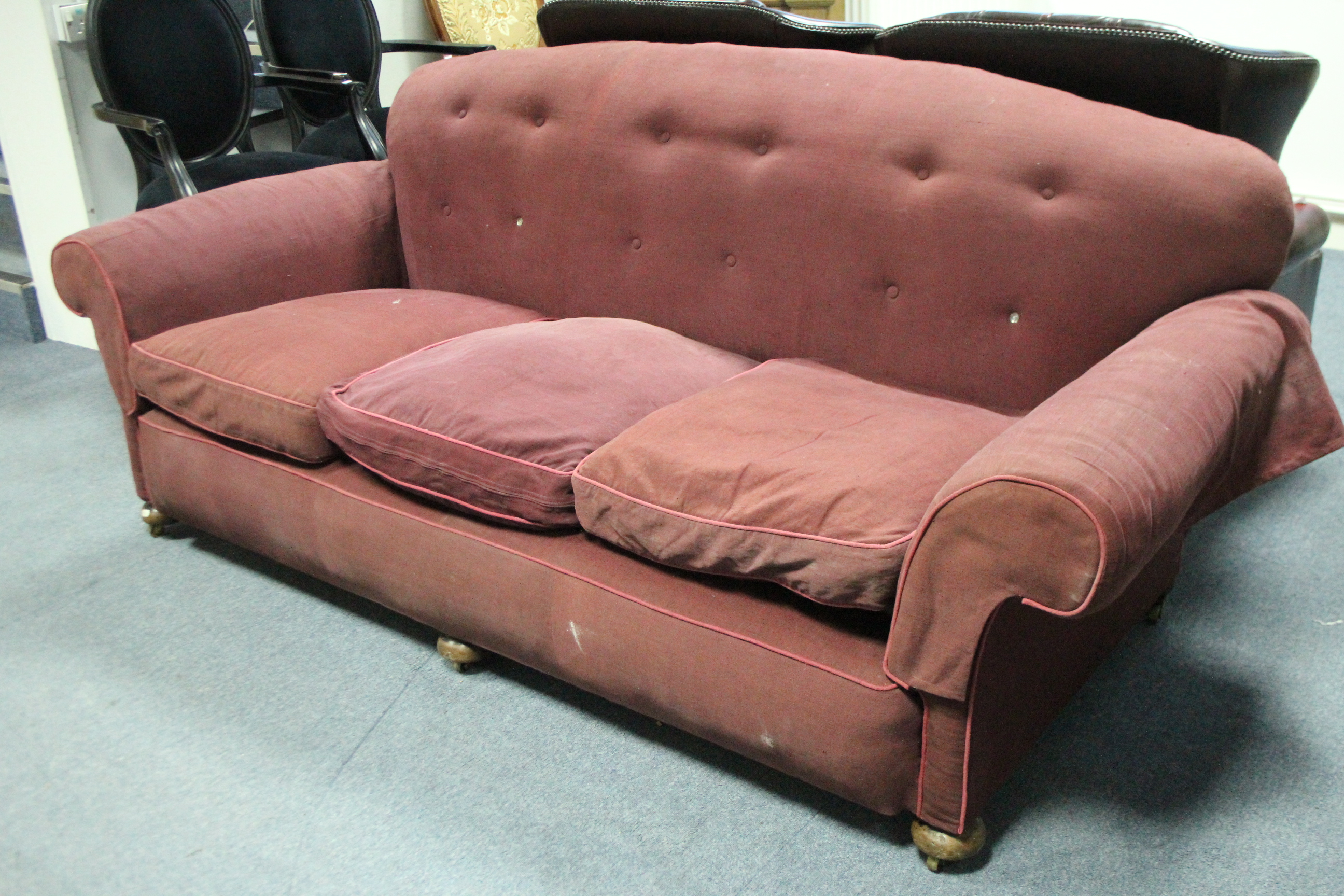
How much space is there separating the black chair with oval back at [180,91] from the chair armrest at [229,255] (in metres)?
0.57

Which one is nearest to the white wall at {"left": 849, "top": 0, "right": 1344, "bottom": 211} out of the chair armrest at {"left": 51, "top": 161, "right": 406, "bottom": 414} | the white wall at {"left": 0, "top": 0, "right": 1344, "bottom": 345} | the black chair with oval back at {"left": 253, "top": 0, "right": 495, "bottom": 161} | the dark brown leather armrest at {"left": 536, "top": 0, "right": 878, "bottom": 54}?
the white wall at {"left": 0, "top": 0, "right": 1344, "bottom": 345}

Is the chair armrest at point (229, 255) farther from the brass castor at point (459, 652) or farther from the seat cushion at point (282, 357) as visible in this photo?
the brass castor at point (459, 652)

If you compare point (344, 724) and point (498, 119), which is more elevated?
point (498, 119)

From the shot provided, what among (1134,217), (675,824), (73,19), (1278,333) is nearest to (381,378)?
(675,824)

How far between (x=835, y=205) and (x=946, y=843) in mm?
983

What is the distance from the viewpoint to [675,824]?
1502 millimetres

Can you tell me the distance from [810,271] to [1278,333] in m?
0.71

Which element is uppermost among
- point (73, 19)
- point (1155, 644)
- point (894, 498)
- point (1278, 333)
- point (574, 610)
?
point (73, 19)

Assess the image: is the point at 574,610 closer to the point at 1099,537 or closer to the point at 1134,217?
the point at 1099,537

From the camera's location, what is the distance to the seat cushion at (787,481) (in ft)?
4.40

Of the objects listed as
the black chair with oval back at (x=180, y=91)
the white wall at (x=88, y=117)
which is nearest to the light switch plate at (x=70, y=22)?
the white wall at (x=88, y=117)

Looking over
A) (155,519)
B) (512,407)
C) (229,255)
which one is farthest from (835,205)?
(155,519)

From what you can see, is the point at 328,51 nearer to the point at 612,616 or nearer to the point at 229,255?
the point at 229,255

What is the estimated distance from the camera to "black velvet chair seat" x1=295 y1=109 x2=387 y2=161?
3.33 m
